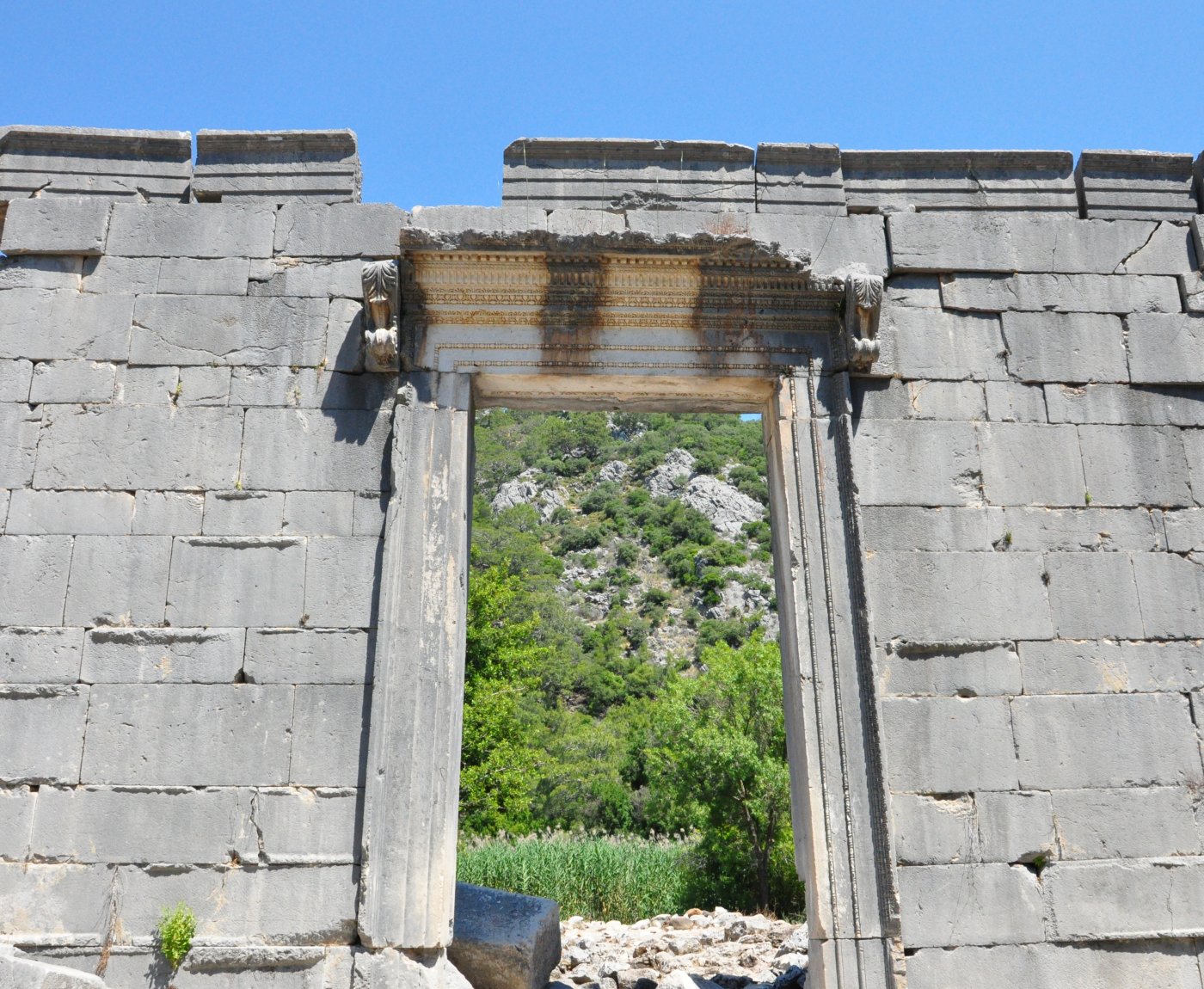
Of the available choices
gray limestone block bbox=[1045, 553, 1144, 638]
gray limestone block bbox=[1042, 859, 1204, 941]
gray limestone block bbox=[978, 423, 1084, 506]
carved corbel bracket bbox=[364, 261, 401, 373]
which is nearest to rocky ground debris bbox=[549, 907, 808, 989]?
gray limestone block bbox=[1042, 859, 1204, 941]

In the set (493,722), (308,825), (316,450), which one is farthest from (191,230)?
(493,722)

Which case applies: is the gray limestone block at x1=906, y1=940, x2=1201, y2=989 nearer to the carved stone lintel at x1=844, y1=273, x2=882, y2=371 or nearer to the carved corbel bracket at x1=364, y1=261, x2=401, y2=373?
the carved stone lintel at x1=844, y1=273, x2=882, y2=371

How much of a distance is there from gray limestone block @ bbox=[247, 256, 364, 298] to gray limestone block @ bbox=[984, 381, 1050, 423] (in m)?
3.68

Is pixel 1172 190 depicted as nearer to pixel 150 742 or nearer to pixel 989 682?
pixel 989 682

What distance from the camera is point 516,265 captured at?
17.6 feet

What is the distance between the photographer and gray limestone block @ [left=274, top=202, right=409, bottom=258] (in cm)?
553

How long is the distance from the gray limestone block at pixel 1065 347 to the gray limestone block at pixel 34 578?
17.5ft

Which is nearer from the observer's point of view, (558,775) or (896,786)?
(896,786)

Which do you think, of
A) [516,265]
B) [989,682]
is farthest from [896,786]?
[516,265]

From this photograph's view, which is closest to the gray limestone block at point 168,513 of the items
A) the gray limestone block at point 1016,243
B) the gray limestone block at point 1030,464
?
the gray limestone block at point 1016,243

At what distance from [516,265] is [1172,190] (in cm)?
422

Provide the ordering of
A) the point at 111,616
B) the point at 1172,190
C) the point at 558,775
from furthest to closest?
1. the point at 558,775
2. the point at 1172,190
3. the point at 111,616

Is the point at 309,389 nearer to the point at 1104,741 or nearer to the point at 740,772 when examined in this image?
the point at 1104,741

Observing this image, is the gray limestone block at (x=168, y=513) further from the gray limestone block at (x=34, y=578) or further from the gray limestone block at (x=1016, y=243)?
the gray limestone block at (x=1016, y=243)
